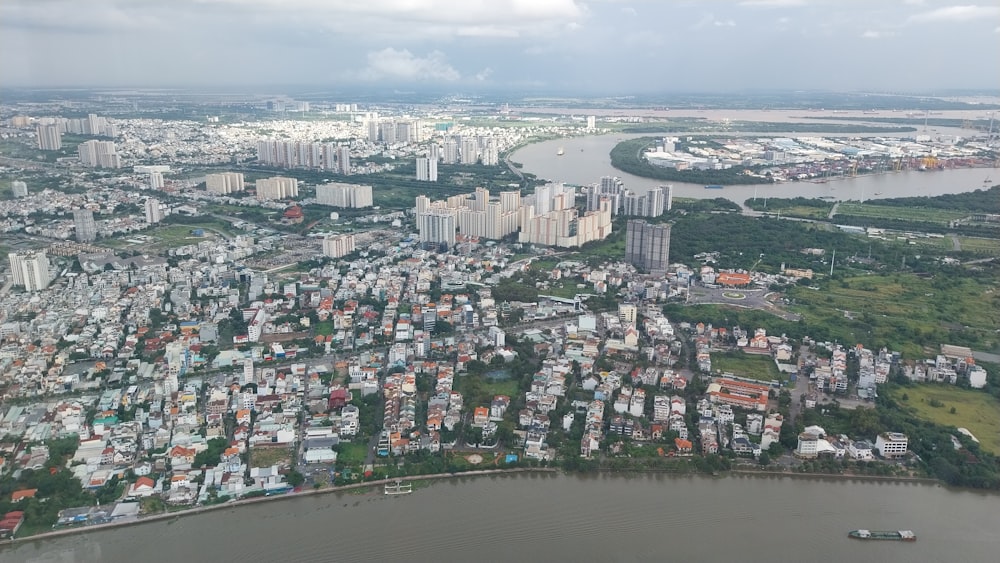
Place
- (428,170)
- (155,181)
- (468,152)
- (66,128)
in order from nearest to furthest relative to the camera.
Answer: (155,181) < (428,170) < (66,128) < (468,152)

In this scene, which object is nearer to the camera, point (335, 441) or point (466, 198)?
point (335, 441)

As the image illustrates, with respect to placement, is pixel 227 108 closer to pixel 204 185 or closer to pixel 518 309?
pixel 204 185

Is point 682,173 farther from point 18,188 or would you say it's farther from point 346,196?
point 18,188

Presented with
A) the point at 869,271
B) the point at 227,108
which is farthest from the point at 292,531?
the point at 227,108

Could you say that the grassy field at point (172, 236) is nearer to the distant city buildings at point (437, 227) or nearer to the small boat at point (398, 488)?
the distant city buildings at point (437, 227)

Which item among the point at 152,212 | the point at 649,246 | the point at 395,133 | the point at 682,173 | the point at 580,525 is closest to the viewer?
the point at 580,525

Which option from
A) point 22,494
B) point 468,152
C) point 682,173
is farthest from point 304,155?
point 22,494
